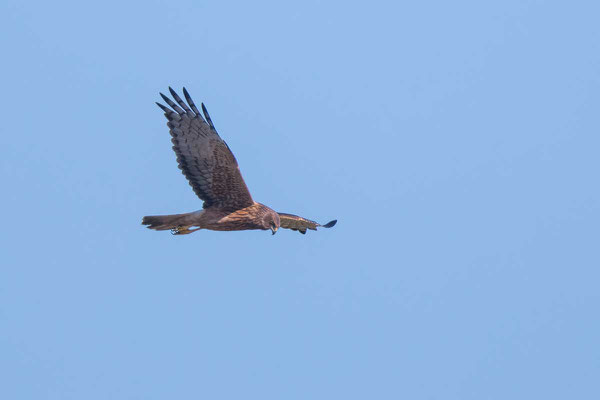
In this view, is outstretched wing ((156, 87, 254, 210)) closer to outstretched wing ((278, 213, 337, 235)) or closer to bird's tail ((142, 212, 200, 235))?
bird's tail ((142, 212, 200, 235))

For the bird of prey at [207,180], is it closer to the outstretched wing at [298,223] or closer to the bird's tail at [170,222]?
the bird's tail at [170,222]

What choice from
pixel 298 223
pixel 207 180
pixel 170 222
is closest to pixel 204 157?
pixel 207 180

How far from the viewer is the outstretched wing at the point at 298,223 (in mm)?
22984

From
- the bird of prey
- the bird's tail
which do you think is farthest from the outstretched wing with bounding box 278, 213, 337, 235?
the bird's tail

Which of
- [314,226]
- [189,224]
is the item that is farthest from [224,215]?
[314,226]

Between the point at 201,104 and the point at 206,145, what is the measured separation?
593 mm

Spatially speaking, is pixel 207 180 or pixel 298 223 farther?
pixel 298 223

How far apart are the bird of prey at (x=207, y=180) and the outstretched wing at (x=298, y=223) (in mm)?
1395

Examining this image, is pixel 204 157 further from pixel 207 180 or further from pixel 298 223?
pixel 298 223

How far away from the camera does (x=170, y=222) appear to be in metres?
20.7

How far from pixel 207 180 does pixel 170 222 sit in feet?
2.68

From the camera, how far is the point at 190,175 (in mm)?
20906

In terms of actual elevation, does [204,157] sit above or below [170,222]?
above

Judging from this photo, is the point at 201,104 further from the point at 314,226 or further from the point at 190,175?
the point at 314,226
